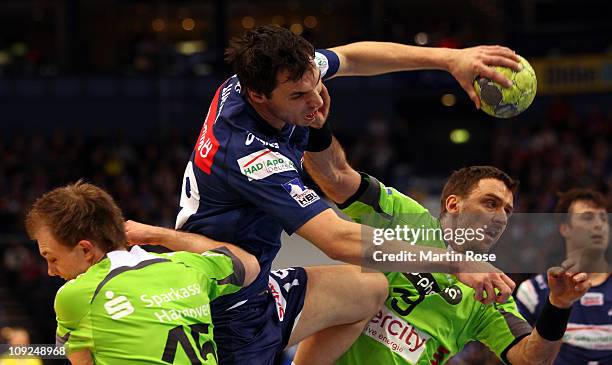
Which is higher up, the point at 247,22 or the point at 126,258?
the point at 126,258

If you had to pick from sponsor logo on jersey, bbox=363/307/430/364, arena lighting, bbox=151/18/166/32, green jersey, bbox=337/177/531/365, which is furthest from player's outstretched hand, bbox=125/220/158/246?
arena lighting, bbox=151/18/166/32

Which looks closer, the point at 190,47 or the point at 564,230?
the point at 564,230

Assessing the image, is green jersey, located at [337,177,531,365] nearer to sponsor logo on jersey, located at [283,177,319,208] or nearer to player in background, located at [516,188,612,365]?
sponsor logo on jersey, located at [283,177,319,208]

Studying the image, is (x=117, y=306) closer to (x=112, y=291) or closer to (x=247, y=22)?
(x=112, y=291)

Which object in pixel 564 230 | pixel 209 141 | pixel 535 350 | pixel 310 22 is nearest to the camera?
pixel 209 141

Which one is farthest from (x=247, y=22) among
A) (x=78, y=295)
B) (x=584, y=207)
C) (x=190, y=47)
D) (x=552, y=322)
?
(x=78, y=295)

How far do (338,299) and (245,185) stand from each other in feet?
3.04

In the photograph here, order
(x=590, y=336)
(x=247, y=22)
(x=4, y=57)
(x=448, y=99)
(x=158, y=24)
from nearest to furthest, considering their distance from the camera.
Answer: (x=590, y=336)
(x=448, y=99)
(x=4, y=57)
(x=158, y=24)
(x=247, y=22)

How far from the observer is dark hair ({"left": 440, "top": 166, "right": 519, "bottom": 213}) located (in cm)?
536

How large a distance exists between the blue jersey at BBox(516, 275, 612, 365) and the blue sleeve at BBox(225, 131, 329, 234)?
3023 millimetres

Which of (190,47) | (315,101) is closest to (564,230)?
(315,101)

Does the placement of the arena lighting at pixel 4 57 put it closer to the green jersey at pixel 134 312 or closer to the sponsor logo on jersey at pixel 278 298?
the sponsor logo on jersey at pixel 278 298

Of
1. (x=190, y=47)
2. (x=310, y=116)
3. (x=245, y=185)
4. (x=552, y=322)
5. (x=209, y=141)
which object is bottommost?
(x=190, y=47)

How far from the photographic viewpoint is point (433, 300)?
18.1 feet
